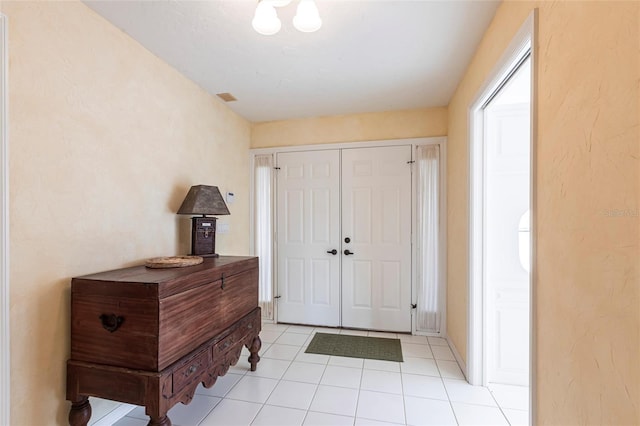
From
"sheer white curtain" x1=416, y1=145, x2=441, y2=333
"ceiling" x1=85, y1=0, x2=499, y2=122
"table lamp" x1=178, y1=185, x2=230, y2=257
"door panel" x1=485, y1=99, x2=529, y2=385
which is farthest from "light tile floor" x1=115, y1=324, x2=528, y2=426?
"ceiling" x1=85, y1=0, x2=499, y2=122

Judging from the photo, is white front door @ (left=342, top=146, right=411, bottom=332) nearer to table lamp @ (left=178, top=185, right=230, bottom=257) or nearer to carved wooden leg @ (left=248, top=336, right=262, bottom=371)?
carved wooden leg @ (left=248, top=336, right=262, bottom=371)

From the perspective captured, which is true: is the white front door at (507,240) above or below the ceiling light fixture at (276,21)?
below

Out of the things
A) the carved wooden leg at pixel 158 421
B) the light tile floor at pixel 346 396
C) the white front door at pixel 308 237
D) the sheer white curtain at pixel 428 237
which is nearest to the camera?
the carved wooden leg at pixel 158 421

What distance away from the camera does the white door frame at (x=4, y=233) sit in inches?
51.3

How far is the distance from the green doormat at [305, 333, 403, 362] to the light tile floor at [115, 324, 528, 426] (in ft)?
0.34

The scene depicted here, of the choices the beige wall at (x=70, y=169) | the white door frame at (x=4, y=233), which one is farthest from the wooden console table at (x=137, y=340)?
the white door frame at (x=4, y=233)

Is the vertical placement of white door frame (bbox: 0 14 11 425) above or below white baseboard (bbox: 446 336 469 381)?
above

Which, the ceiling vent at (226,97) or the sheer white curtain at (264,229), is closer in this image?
the ceiling vent at (226,97)

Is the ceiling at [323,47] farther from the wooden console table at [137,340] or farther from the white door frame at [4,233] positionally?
the wooden console table at [137,340]

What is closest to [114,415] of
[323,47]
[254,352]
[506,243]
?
[254,352]

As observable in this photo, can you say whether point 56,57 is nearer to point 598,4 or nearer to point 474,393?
point 598,4

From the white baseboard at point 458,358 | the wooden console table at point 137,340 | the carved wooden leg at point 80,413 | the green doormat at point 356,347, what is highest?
the wooden console table at point 137,340

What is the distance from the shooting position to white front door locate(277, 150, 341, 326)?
3.46m

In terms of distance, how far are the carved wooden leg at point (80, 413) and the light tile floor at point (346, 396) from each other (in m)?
0.36
